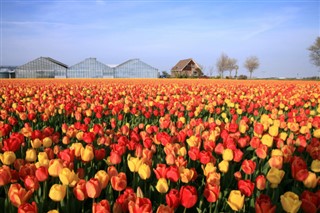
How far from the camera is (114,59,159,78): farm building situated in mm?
69875

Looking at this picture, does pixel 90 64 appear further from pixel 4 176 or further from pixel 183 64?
pixel 4 176

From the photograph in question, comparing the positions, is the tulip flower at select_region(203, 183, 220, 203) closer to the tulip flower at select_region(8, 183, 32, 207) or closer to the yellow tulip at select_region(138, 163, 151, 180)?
the yellow tulip at select_region(138, 163, 151, 180)

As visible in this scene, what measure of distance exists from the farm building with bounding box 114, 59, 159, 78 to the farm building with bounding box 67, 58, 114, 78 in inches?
78.9

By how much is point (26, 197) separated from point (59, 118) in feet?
13.2

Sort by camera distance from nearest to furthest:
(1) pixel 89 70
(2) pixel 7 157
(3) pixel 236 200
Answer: (3) pixel 236 200 < (2) pixel 7 157 < (1) pixel 89 70

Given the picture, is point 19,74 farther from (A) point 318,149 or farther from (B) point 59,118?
(A) point 318,149

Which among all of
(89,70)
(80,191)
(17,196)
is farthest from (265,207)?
(89,70)

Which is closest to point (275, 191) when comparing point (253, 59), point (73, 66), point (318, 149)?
point (318, 149)

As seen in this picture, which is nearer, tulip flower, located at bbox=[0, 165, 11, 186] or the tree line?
tulip flower, located at bbox=[0, 165, 11, 186]

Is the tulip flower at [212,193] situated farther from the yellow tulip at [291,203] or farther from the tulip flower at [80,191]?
the tulip flower at [80,191]

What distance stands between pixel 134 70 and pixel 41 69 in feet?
67.5

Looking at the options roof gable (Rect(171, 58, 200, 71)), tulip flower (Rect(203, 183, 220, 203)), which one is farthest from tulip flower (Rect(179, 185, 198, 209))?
roof gable (Rect(171, 58, 200, 71))

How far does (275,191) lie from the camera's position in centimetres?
222

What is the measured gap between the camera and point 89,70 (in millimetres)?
68500
